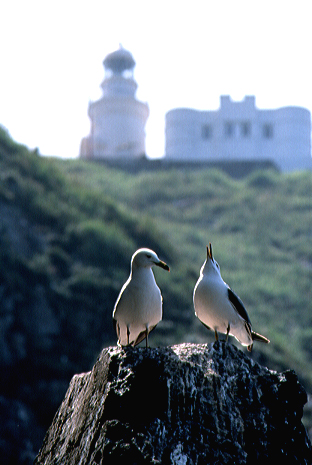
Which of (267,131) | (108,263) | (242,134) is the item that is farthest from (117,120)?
(108,263)

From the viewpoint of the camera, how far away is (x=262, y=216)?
40.4 metres

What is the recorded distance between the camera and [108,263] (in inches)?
930

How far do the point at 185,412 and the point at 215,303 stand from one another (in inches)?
Answer: 36.2

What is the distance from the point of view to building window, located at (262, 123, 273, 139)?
184 ft

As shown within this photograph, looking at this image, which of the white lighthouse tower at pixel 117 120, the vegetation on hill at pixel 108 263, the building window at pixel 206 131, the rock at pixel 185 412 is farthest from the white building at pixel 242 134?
the rock at pixel 185 412

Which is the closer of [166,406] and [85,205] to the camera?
[166,406]

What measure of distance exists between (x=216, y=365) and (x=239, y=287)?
1001 inches

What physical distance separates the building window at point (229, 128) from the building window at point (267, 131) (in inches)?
108

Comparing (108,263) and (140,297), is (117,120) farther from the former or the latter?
(140,297)

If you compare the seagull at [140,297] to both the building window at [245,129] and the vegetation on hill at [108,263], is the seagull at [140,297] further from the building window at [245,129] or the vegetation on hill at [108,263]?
the building window at [245,129]

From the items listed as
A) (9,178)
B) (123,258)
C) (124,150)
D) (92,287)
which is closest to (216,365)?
(92,287)

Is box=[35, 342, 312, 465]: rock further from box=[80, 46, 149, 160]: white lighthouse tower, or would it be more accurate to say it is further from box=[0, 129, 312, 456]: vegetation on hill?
box=[80, 46, 149, 160]: white lighthouse tower


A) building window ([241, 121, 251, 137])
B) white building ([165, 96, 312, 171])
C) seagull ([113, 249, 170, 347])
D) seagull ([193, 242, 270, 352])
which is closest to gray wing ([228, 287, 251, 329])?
seagull ([193, 242, 270, 352])

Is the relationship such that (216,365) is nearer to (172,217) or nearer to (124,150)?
(172,217)
